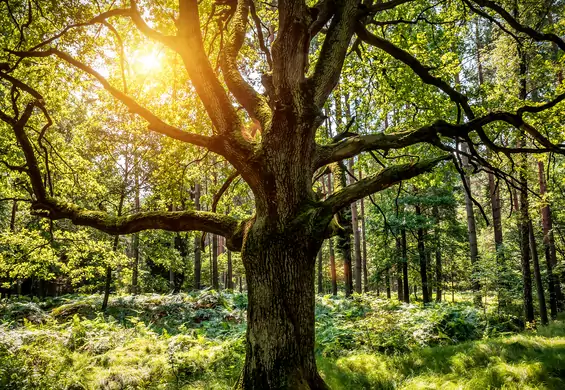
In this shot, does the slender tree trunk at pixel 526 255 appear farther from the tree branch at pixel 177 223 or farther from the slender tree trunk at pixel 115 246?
the slender tree trunk at pixel 115 246

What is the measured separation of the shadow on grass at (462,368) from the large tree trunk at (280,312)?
202 cm

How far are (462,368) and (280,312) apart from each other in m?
4.19

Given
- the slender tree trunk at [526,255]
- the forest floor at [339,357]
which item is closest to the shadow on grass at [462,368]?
the forest floor at [339,357]

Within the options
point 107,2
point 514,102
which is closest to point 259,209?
point 107,2

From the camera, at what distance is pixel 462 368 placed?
5816 mm

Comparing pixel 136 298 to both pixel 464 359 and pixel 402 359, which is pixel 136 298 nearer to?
pixel 402 359

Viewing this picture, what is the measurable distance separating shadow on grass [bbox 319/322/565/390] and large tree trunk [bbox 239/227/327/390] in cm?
202

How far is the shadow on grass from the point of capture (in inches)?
200

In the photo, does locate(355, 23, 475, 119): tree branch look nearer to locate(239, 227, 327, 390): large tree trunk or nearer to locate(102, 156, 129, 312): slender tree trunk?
locate(239, 227, 327, 390): large tree trunk

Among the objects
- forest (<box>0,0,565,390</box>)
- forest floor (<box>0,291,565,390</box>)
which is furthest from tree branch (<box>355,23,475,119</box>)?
forest floor (<box>0,291,565,390</box>)

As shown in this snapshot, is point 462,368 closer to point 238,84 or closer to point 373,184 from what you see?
point 373,184

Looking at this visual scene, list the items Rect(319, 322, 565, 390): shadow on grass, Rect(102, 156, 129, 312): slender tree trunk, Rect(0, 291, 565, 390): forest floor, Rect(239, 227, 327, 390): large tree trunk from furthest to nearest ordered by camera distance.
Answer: Rect(102, 156, 129, 312): slender tree trunk
Rect(0, 291, 565, 390): forest floor
Rect(319, 322, 565, 390): shadow on grass
Rect(239, 227, 327, 390): large tree trunk

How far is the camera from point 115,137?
14.6 meters

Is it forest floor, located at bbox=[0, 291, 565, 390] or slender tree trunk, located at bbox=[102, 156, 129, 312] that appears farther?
slender tree trunk, located at bbox=[102, 156, 129, 312]
